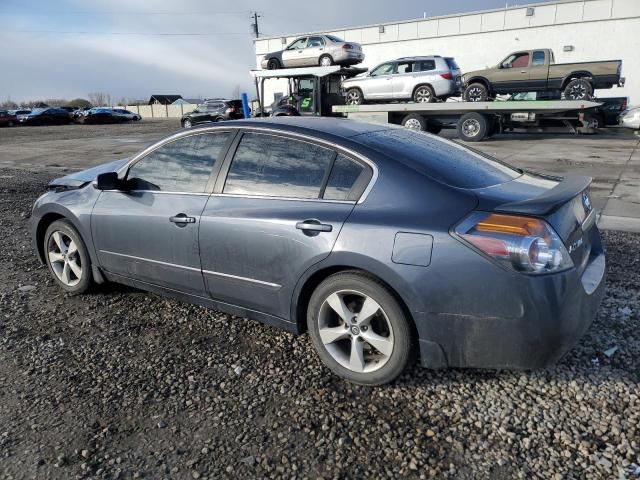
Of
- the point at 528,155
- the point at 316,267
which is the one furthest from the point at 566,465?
the point at 528,155

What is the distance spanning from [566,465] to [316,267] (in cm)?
153

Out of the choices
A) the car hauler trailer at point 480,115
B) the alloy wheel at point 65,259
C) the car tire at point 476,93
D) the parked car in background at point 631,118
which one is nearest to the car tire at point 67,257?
the alloy wheel at point 65,259

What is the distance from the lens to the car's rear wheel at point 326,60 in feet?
62.0

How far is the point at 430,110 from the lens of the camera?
17.0 metres

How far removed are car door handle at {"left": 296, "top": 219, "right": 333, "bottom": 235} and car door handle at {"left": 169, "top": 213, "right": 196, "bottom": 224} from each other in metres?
0.86

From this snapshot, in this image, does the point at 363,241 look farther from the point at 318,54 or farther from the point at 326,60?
the point at 318,54

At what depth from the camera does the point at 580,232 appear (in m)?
2.80

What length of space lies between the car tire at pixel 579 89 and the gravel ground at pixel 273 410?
16.5 metres

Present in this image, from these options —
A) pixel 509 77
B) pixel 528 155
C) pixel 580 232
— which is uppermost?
pixel 509 77

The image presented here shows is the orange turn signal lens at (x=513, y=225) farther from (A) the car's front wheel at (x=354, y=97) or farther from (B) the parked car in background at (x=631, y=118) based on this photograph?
(B) the parked car in background at (x=631, y=118)

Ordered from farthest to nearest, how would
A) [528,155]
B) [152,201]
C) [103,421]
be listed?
1. [528,155]
2. [152,201]
3. [103,421]

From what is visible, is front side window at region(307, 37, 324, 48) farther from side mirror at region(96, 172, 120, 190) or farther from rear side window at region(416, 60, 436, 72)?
side mirror at region(96, 172, 120, 190)

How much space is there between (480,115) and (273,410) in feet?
53.3

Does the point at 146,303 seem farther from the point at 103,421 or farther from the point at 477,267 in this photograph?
the point at 477,267
